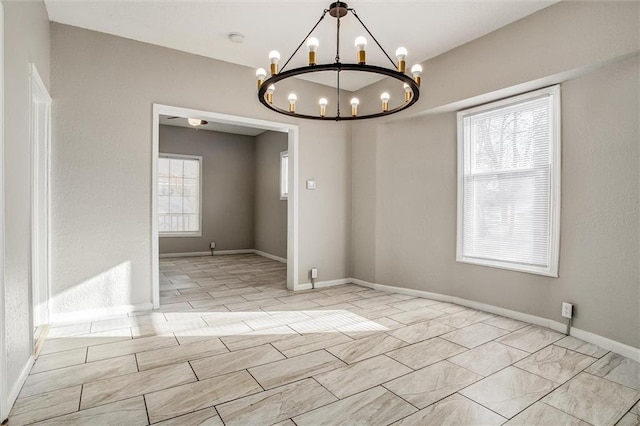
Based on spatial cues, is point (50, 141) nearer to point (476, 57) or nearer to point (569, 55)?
point (476, 57)

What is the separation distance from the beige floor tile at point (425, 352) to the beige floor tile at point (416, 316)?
1.73ft

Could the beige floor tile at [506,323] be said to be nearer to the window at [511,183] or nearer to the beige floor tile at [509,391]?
the window at [511,183]

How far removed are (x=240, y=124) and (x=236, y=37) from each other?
3.52 feet

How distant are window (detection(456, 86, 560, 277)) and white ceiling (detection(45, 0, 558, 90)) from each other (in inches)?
32.8

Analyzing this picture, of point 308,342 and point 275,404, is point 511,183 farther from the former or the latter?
point 275,404

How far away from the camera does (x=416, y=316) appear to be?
3615 millimetres

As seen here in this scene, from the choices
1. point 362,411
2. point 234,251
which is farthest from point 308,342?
point 234,251

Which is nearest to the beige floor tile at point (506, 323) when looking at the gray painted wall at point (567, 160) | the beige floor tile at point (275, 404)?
the gray painted wall at point (567, 160)

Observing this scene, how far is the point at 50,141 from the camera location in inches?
130

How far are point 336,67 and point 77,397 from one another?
2468 mm

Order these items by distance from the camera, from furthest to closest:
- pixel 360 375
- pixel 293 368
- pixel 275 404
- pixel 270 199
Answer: pixel 270 199
pixel 293 368
pixel 360 375
pixel 275 404

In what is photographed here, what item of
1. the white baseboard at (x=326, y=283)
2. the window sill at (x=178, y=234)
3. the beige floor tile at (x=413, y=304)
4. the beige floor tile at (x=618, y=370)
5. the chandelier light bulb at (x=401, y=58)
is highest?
the chandelier light bulb at (x=401, y=58)

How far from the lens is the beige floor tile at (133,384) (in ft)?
6.65

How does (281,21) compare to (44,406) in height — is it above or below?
above
